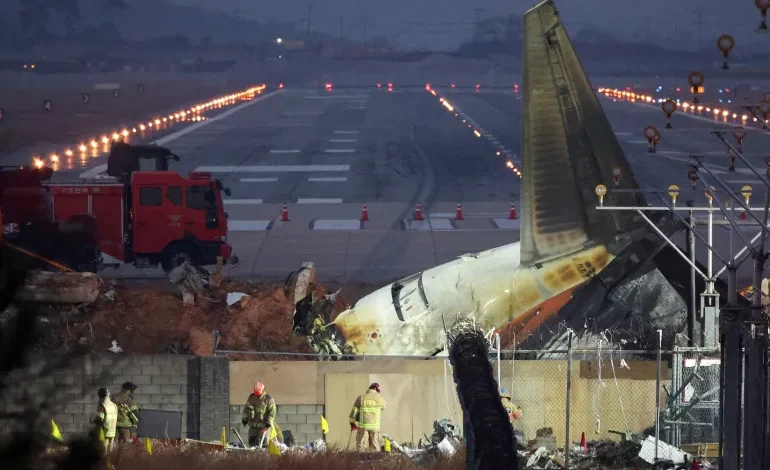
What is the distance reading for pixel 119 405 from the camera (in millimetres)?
21984

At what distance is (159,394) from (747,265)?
67.5 feet

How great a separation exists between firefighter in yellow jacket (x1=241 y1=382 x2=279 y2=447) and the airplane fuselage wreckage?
4.10m

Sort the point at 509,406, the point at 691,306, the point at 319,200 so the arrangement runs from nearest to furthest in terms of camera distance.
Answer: the point at 509,406, the point at 691,306, the point at 319,200

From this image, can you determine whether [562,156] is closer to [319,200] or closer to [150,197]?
[150,197]

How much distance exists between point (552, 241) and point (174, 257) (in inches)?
623

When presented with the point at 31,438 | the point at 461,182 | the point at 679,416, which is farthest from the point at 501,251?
the point at 461,182

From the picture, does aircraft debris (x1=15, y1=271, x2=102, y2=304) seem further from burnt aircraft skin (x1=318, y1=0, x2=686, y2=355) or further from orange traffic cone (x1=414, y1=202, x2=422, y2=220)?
orange traffic cone (x1=414, y1=202, x2=422, y2=220)

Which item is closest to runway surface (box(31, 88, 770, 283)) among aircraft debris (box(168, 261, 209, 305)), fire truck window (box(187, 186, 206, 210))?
fire truck window (box(187, 186, 206, 210))

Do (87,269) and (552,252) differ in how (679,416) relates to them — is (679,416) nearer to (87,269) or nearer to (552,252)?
(552,252)

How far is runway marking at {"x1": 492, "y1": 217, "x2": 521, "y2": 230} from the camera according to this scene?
49.1 m

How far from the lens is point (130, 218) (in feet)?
125

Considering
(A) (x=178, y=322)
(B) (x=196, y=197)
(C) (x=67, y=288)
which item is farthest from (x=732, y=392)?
(B) (x=196, y=197)

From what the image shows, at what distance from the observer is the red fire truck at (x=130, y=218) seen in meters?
37.3

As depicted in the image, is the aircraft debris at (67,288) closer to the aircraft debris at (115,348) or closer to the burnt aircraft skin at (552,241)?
the aircraft debris at (115,348)
